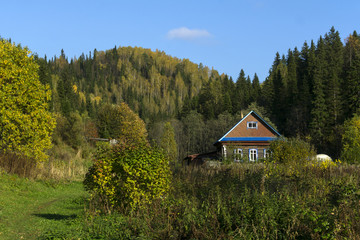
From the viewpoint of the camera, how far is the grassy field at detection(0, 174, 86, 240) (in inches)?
398

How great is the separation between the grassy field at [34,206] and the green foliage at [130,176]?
139cm

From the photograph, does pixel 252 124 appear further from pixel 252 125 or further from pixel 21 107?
pixel 21 107

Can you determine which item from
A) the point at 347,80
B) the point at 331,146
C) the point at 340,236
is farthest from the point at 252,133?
the point at 340,236

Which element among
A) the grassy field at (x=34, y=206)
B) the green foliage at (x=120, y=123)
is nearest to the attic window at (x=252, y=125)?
the green foliage at (x=120, y=123)

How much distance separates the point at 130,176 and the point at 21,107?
1248 centimetres

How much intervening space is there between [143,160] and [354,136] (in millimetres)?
42107

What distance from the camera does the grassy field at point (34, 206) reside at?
10109 mm

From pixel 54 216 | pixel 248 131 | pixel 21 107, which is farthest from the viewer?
pixel 248 131

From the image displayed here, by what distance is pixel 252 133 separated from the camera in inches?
1940

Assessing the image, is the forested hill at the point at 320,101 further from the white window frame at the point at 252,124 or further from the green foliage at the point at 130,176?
the green foliage at the point at 130,176

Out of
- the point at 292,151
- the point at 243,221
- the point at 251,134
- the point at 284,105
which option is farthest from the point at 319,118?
the point at 243,221

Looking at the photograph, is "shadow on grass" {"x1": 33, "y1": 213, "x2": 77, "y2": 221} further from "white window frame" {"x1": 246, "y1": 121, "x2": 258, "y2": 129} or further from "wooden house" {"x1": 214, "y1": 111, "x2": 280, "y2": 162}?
"white window frame" {"x1": 246, "y1": 121, "x2": 258, "y2": 129}

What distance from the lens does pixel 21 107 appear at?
2025 cm

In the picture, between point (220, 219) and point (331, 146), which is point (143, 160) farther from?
point (331, 146)
